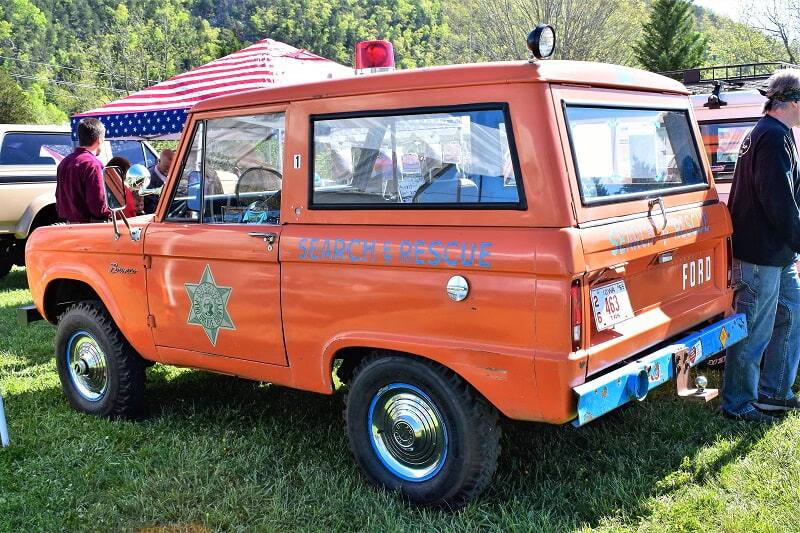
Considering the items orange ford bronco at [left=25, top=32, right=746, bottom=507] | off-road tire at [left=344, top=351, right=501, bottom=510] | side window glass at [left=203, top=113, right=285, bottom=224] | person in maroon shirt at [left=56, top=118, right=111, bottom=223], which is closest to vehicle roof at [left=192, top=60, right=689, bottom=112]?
orange ford bronco at [left=25, top=32, right=746, bottom=507]

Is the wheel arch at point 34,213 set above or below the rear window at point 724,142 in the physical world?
below

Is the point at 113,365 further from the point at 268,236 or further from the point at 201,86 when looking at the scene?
the point at 201,86

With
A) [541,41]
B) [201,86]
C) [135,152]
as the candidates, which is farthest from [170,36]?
[541,41]

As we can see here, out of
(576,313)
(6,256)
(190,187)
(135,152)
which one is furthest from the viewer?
(135,152)

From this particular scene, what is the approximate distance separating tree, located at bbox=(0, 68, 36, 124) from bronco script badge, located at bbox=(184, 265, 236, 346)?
148 feet

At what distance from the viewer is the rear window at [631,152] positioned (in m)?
2.99

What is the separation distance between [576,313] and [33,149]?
1006cm

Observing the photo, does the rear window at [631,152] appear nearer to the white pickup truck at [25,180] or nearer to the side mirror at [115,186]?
the side mirror at [115,186]

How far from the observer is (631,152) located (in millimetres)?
3438

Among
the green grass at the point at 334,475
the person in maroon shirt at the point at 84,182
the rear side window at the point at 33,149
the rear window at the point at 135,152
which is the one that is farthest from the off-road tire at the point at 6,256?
the green grass at the point at 334,475

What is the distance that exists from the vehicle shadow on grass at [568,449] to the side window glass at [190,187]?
1.34m

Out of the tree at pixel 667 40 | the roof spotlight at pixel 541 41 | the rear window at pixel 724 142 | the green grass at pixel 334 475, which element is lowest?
the green grass at pixel 334 475

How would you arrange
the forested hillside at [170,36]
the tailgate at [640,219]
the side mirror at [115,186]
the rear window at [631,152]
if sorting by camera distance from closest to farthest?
the tailgate at [640,219], the rear window at [631,152], the side mirror at [115,186], the forested hillside at [170,36]

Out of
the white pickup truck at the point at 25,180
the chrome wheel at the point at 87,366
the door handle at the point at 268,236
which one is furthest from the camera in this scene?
the white pickup truck at the point at 25,180
